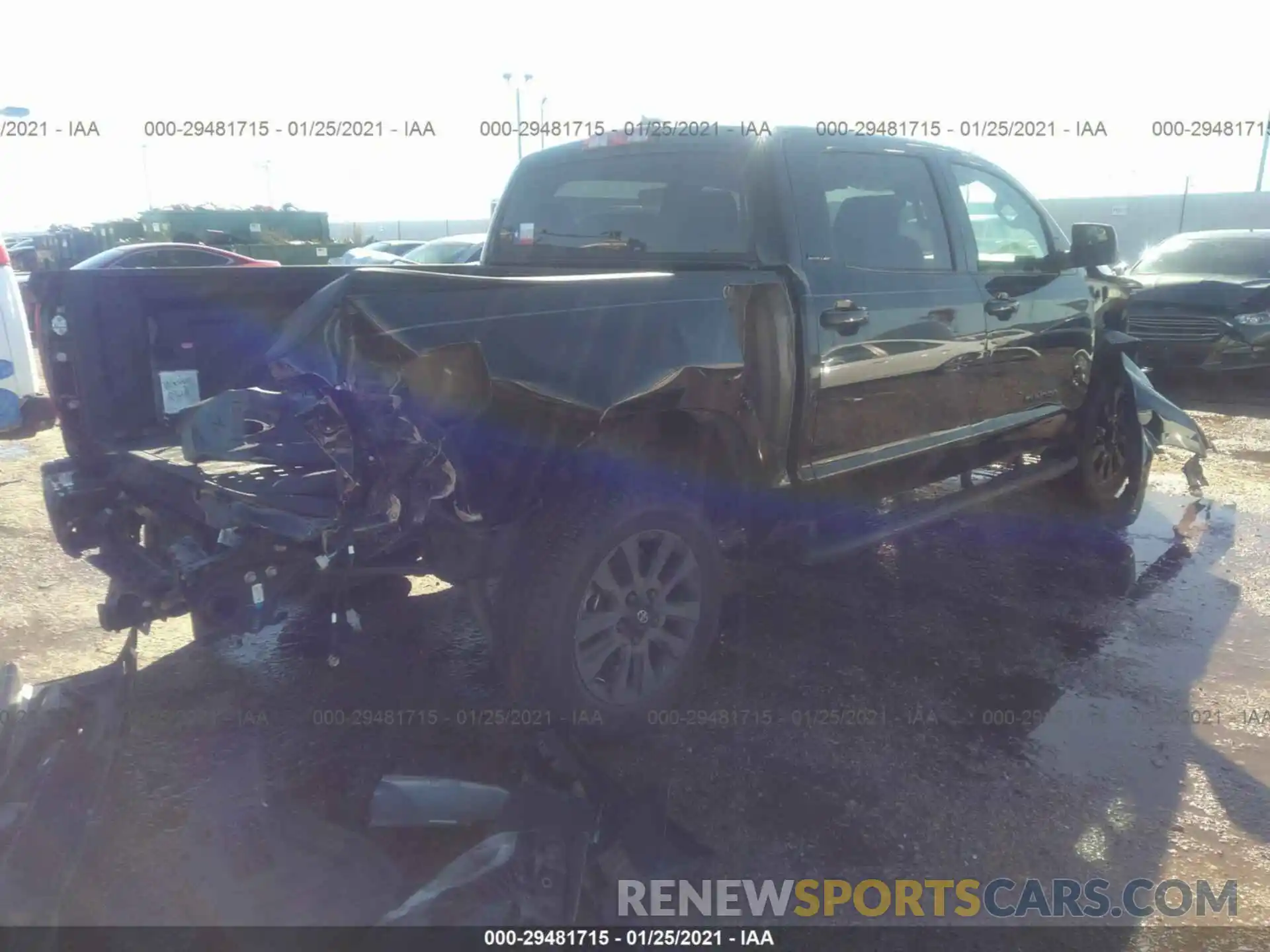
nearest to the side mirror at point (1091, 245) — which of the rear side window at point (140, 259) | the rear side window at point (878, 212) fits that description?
the rear side window at point (878, 212)

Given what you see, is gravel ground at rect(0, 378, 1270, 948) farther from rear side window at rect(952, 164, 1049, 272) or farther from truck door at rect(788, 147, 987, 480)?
rear side window at rect(952, 164, 1049, 272)

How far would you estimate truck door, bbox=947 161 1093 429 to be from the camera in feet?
15.3

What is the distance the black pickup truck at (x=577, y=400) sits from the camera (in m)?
2.62

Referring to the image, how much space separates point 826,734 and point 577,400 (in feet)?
4.97

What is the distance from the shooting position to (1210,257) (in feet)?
36.4

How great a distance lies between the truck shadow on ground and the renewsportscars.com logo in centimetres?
5

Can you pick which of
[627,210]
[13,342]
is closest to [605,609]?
[627,210]

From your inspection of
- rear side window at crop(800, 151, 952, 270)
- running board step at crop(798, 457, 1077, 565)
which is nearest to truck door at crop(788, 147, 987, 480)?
rear side window at crop(800, 151, 952, 270)

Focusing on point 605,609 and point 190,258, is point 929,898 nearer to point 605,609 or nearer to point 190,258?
point 605,609

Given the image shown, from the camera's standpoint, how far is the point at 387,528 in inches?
104

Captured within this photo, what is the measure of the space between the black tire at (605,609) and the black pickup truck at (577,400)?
0.01 meters

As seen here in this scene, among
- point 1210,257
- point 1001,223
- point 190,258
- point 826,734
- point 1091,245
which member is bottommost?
point 826,734

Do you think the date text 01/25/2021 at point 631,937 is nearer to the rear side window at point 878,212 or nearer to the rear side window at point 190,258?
the rear side window at point 878,212

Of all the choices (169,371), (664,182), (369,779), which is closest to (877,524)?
(664,182)
